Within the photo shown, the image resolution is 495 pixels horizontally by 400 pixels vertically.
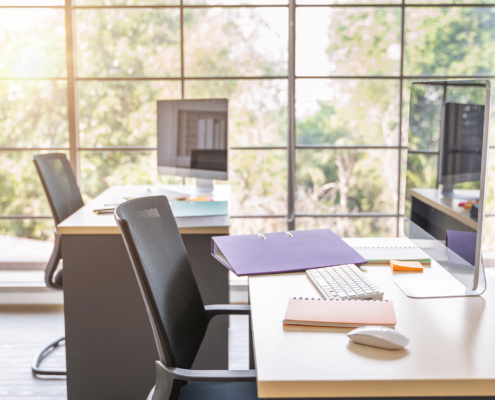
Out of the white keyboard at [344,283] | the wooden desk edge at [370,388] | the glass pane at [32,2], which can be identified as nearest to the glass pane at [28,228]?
the glass pane at [32,2]

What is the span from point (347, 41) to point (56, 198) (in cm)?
229

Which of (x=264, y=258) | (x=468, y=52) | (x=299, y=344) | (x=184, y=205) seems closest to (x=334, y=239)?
(x=264, y=258)

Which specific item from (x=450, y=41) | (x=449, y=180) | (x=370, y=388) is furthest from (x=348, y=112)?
(x=370, y=388)

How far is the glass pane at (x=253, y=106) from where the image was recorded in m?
3.44

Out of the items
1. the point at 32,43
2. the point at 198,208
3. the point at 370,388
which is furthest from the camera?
the point at 32,43

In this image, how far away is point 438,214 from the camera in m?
1.24

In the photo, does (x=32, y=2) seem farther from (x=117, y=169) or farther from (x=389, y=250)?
(x=389, y=250)

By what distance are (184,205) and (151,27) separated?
175 centimetres

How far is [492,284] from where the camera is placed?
125 centimetres

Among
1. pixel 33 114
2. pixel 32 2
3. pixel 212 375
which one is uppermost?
pixel 32 2

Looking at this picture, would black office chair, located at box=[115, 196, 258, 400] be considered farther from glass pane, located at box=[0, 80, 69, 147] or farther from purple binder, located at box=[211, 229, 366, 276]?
glass pane, located at box=[0, 80, 69, 147]

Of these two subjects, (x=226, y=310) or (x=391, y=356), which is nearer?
(x=391, y=356)

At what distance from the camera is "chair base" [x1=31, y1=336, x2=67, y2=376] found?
7.88 ft

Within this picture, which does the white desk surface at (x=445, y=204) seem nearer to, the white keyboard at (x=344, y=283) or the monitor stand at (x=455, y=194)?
the monitor stand at (x=455, y=194)
